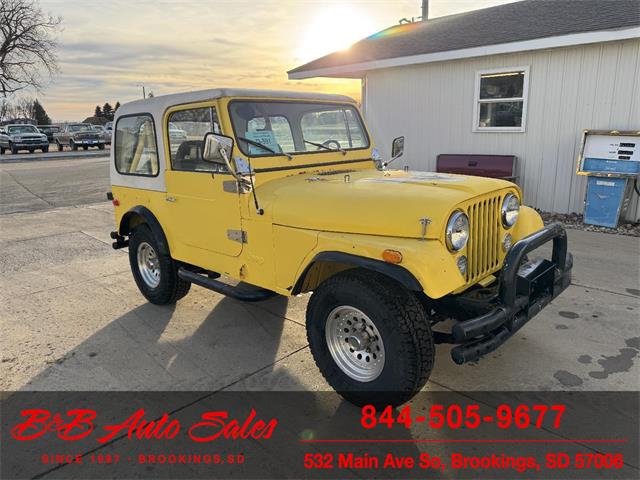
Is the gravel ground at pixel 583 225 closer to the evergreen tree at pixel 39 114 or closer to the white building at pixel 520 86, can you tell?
the white building at pixel 520 86

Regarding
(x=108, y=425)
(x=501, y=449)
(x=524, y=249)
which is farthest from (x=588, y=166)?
(x=108, y=425)

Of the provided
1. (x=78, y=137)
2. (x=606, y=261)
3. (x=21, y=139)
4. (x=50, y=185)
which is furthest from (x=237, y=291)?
(x=78, y=137)

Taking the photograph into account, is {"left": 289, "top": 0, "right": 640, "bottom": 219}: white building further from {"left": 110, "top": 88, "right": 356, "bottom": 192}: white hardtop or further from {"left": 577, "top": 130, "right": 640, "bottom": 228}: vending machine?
{"left": 110, "top": 88, "right": 356, "bottom": 192}: white hardtop

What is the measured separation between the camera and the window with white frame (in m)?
8.71

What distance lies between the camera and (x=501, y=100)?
895cm

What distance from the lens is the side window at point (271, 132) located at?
3695mm

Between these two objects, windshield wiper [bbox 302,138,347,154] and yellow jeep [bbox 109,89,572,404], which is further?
windshield wiper [bbox 302,138,347,154]

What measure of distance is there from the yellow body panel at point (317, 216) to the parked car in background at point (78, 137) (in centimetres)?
3084

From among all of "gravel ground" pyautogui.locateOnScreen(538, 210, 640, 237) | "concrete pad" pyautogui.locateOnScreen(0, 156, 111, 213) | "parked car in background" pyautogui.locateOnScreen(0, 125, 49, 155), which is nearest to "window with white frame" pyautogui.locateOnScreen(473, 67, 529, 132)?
"gravel ground" pyautogui.locateOnScreen(538, 210, 640, 237)

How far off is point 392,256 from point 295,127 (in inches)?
72.9

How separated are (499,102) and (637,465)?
25.3ft

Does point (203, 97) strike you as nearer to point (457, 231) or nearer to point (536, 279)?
point (457, 231)

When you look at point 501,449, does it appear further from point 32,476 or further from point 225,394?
point 32,476

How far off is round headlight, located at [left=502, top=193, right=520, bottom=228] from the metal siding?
5.73 metres
